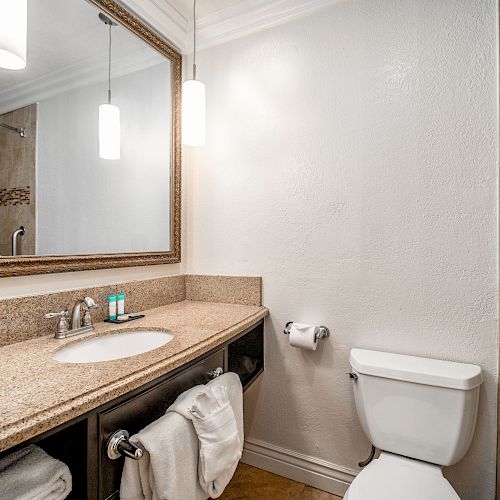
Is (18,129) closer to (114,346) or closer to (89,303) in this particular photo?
(89,303)

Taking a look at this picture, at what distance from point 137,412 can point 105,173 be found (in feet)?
3.30

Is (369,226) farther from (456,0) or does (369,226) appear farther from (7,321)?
(7,321)

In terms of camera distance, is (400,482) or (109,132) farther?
(109,132)

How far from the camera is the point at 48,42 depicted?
123 centimetres

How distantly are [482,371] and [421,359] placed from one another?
213 mm

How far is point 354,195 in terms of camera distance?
4.89 ft

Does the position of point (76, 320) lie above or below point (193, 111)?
below

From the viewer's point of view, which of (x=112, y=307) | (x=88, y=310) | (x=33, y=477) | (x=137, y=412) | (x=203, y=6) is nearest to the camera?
(x=33, y=477)

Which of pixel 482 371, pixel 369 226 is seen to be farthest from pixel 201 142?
pixel 482 371

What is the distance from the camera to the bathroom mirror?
1.14 m

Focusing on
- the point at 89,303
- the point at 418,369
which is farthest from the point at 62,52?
the point at 418,369

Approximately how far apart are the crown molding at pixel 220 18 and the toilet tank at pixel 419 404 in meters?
1.61

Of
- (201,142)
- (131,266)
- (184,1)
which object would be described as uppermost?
Result: (184,1)

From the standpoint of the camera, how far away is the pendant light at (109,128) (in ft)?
4.68
